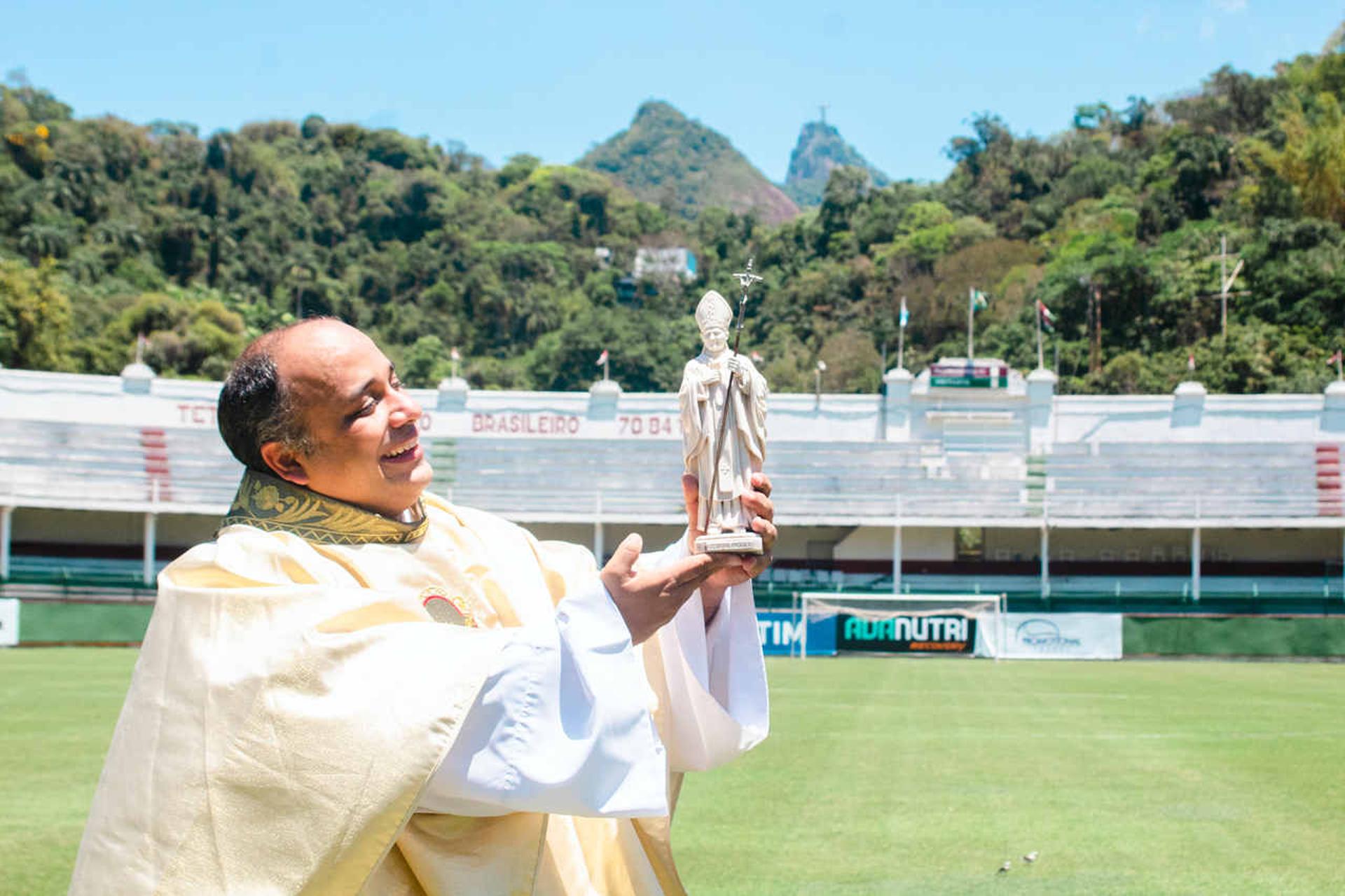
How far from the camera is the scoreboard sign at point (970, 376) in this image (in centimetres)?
4266

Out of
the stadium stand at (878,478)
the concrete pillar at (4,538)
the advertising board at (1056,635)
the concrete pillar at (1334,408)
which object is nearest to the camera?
the advertising board at (1056,635)

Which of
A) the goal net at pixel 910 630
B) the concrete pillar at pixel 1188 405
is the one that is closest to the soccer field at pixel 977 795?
the goal net at pixel 910 630

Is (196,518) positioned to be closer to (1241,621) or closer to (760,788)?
(1241,621)

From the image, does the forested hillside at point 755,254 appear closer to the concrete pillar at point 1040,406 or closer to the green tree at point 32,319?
the green tree at point 32,319

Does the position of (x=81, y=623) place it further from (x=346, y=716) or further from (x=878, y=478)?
(x=346, y=716)

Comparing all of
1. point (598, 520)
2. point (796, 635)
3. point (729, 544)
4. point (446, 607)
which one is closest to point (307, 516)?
point (446, 607)

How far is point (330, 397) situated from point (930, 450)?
128 ft

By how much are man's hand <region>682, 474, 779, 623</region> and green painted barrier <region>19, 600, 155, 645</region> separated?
24506mm

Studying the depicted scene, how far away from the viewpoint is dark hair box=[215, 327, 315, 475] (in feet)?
9.27

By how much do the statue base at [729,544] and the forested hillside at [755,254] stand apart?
51564mm

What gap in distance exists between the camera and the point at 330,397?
9.25ft

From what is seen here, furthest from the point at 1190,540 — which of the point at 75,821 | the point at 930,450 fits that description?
the point at 75,821

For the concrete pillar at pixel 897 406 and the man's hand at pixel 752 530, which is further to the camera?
the concrete pillar at pixel 897 406

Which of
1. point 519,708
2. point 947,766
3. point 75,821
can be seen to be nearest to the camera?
point 519,708
